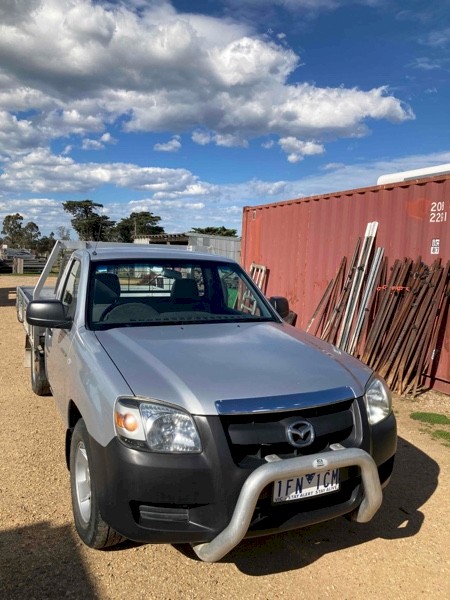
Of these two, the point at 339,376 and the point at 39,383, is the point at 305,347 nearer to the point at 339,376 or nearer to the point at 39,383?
the point at 339,376

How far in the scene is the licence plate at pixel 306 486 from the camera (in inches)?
94.1

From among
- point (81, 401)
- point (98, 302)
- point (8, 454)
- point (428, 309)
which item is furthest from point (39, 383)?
point (428, 309)

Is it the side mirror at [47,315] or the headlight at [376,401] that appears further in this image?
the side mirror at [47,315]

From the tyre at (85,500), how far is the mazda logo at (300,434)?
1.03 meters

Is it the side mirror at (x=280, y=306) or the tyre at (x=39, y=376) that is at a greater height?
the side mirror at (x=280, y=306)

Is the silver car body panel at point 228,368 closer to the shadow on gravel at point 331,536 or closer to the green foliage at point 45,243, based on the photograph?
the shadow on gravel at point 331,536

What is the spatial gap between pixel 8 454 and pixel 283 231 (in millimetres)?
7199

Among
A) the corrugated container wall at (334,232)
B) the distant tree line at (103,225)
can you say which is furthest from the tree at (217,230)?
the corrugated container wall at (334,232)

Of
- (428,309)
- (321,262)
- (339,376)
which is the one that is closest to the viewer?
(339,376)

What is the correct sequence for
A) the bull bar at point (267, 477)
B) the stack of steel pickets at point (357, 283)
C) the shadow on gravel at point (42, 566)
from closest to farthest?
the bull bar at point (267, 477), the shadow on gravel at point (42, 566), the stack of steel pickets at point (357, 283)

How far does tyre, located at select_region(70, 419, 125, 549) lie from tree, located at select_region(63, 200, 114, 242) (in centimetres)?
6768

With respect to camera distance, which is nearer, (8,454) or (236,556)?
(236,556)

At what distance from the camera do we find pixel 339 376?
2812mm

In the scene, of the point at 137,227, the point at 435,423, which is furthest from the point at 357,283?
the point at 137,227
